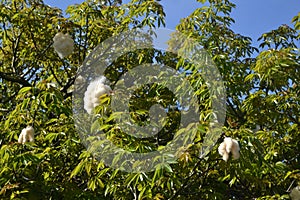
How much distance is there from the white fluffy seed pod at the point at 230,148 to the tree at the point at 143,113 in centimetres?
20

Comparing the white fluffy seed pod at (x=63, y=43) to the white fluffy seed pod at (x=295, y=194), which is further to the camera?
the white fluffy seed pod at (x=63, y=43)

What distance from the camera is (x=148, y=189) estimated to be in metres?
2.54

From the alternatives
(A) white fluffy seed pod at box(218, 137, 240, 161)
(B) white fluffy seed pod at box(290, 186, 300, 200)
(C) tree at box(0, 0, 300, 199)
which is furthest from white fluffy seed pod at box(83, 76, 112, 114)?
(B) white fluffy seed pod at box(290, 186, 300, 200)

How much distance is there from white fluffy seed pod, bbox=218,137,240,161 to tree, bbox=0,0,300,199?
0.20 meters

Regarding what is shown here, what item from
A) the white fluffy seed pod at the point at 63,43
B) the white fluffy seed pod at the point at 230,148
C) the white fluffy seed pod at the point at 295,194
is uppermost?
the white fluffy seed pod at the point at 63,43

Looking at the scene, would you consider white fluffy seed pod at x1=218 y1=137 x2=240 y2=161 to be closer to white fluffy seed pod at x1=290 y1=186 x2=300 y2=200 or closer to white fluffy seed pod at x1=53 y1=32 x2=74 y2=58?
white fluffy seed pod at x1=290 y1=186 x2=300 y2=200

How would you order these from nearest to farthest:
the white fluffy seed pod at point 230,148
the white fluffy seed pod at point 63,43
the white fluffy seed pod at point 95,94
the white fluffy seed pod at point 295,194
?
the white fluffy seed pod at point 230,148, the white fluffy seed pod at point 95,94, the white fluffy seed pod at point 295,194, the white fluffy seed pod at point 63,43

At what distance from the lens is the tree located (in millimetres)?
2674

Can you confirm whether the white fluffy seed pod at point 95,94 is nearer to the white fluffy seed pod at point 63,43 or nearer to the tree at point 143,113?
the tree at point 143,113

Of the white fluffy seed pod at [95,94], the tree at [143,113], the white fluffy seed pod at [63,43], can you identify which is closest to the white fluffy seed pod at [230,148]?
the tree at [143,113]

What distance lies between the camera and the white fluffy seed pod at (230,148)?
2.28 meters

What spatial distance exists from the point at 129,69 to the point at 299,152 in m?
1.60

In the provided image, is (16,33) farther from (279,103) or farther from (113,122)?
(279,103)

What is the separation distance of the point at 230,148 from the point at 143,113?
0.61 metres
